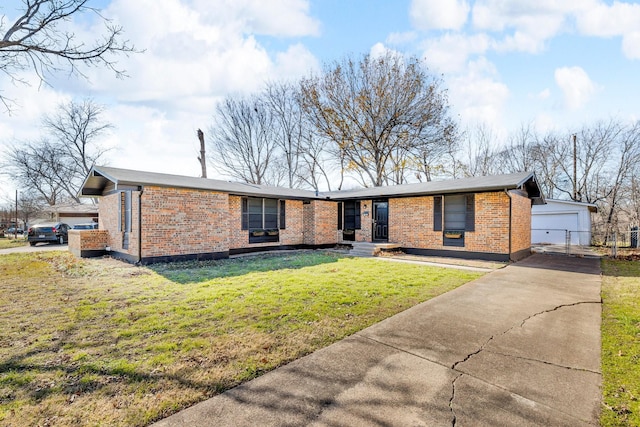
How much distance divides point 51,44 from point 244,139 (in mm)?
20573

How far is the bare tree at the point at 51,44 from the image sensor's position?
7297mm

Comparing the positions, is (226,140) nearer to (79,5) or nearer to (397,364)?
(79,5)

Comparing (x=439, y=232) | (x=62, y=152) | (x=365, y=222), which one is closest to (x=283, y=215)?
(x=365, y=222)

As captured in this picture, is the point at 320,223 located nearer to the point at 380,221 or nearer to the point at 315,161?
the point at 380,221

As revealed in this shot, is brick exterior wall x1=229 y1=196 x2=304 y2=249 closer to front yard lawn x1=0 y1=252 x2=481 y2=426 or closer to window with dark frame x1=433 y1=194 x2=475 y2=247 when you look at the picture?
front yard lawn x1=0 y1=252 x2=481 y2=426

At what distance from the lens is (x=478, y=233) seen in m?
11.1

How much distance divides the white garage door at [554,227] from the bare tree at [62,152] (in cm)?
3731

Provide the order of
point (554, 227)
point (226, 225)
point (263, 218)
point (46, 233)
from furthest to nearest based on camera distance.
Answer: point (554, 227) → point (46, 233) → point (263, 218) → point (226, 225)

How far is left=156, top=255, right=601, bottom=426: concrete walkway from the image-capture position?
7.62 ft

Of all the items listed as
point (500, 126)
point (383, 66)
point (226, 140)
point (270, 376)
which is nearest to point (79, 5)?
Result: point (270, 376)

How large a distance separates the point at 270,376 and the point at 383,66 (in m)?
21.3

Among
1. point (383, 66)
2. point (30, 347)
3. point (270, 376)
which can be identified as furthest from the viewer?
point (383, 66)

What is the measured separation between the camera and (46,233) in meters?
17.9

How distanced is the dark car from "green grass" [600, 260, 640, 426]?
75.7 ft
